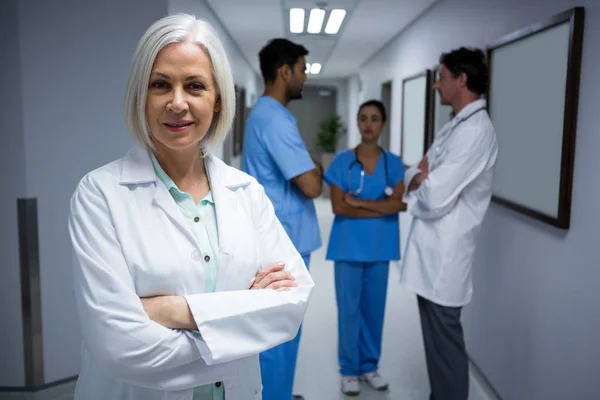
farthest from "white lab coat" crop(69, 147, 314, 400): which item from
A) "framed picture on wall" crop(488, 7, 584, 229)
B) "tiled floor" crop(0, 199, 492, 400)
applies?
"tiled floor" crop(0, 199, 492, 400)

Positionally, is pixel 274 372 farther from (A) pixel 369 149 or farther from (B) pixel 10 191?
(B) pixel 10 191

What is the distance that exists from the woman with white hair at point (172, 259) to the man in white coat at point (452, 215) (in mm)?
965

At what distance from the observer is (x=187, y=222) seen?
3.71ft

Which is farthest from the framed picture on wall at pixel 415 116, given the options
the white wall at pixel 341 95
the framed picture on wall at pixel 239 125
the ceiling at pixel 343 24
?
the white wall at pixel 341 95

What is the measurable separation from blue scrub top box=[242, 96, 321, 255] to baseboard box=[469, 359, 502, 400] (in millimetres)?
1172

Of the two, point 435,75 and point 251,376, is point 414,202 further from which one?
point 435,75

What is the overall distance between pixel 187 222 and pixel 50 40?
1.62 metres

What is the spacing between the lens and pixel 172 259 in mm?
1051

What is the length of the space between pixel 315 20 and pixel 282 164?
2817 millimetres

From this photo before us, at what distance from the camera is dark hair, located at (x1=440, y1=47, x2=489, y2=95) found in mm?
2053

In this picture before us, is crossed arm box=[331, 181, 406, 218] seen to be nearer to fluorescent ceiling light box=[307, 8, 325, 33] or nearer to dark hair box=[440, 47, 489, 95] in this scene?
dark hair box=[440, 47, 489, 95]

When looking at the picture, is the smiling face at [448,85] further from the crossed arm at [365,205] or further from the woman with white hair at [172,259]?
the woman with white hair at [172,259]

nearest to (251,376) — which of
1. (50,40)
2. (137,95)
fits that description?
(137,95)

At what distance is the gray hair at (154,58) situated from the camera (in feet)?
3.45
